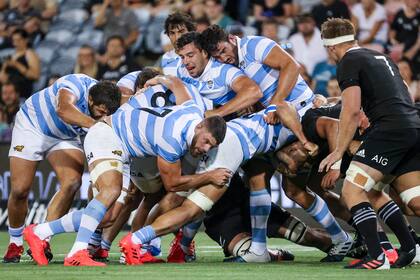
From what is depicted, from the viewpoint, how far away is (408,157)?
27.1ft

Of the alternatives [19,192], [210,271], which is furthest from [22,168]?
[210,271]

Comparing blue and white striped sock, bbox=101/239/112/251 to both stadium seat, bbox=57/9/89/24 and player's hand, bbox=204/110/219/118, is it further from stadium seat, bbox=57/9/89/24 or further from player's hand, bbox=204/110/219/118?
stadium seat, bbox=57/9/89/24

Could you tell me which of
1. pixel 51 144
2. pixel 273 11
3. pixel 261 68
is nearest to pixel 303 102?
pixel 261 68

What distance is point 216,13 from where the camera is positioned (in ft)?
51.6

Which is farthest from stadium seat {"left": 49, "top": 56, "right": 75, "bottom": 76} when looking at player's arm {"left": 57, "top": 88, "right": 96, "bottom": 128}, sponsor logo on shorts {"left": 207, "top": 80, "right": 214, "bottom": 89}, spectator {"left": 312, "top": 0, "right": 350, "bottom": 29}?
sponsor logo on shorts {"left": 207, "top": 80, "right": 214, "bottom": 89}

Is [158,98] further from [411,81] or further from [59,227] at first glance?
[411,81]

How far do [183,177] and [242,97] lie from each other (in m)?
1.16

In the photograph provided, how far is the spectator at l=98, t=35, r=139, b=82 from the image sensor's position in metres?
15.7

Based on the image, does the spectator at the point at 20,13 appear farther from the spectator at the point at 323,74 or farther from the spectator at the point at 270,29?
the spectator at the point at 323,74

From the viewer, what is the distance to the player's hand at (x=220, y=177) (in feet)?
28.1

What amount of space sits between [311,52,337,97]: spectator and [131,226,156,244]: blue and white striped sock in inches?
269

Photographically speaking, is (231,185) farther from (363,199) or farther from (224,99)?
(363,199)

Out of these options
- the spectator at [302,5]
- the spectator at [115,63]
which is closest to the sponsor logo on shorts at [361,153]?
the spectator at [302,5]

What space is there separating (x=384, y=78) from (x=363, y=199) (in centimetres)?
95
